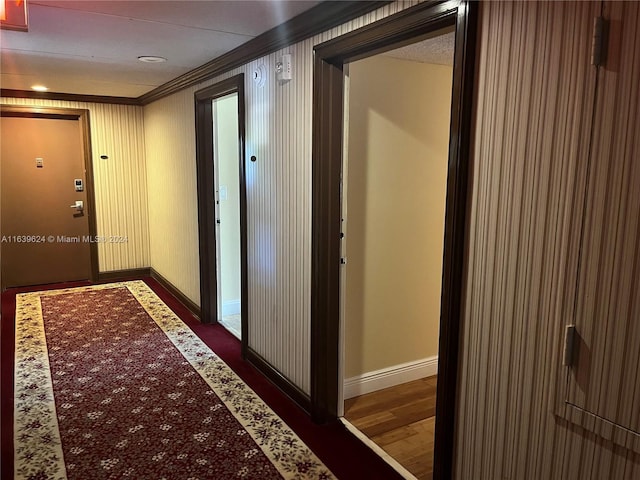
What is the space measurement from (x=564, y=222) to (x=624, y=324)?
33cm

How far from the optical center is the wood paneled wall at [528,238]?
54.5 inches

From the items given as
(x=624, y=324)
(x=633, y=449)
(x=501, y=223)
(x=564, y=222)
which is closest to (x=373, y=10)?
(x=501, y=223)

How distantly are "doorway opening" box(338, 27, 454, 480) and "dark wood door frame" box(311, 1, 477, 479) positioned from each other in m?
0.12

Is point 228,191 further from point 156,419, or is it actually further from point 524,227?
Result: point 524,227

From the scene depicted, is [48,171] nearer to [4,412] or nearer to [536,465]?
[4,412]

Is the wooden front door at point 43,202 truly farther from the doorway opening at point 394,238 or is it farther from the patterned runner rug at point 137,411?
the doorway opening at point 394,238

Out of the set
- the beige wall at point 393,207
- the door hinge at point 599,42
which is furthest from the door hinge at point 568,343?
the beige wall at point 393,207

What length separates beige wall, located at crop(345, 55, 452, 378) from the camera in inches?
115

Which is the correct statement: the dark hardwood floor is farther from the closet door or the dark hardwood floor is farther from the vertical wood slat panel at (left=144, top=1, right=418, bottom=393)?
the closet door

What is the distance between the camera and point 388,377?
3293mm

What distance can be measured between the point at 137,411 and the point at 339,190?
71.0 inches

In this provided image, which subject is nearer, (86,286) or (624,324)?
(624,324)

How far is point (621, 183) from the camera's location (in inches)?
50.6

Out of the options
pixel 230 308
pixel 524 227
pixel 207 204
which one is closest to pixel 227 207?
pixel 207 204
